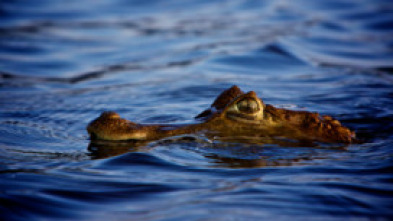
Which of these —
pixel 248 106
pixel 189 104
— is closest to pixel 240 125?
pixel 248 106

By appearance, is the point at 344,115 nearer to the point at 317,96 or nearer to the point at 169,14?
the point at 317,96

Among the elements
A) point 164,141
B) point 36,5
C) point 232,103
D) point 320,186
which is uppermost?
point 36,5

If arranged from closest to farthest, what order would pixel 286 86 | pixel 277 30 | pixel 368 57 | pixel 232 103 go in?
1. pixel 232 103
2. pixel 286 86
3. pixel 368 57
4. pixel 277 30

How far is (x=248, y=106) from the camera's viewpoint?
481cm

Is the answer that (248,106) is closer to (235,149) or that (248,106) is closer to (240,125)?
(240,125)

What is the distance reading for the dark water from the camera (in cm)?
398

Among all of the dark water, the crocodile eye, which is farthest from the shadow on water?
the crocodile eye

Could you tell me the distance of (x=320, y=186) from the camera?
4219mm

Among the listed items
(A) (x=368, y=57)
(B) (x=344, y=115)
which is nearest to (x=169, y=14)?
(A) (x=368, y=57)

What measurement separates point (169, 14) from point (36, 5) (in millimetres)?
5380

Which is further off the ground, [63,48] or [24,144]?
[63,48]

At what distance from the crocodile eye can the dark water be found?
0.98 feet

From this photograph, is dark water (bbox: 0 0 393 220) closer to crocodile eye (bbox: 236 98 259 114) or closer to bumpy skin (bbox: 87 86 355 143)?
bumpy skin (bbox: 87 86 355 143)

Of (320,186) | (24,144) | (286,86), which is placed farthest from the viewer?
(286,86)
